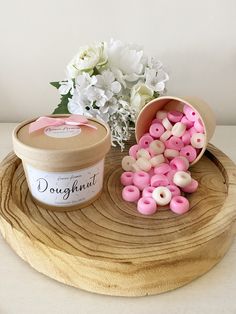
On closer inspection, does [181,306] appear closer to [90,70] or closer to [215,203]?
[215,203]

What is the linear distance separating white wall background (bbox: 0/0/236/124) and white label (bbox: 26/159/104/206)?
344mm

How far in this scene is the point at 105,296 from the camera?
40cm


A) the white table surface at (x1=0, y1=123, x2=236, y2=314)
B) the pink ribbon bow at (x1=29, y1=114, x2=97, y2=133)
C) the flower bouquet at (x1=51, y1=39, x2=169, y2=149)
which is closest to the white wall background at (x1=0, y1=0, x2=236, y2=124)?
the flower bouquet at (x1=51, y1=39, x2=169, y2=149)

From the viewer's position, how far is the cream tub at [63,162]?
0.45 metres

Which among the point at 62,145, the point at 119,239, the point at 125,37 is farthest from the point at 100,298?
the point at 125,37

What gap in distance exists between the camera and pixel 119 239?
0.44m

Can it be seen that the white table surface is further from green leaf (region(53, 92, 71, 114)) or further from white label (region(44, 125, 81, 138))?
green leaf (region(53, 92, 71, 114))

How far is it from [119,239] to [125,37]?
17.6 inches

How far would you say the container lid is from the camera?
0.45 m

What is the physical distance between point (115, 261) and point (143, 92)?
1.02 feet

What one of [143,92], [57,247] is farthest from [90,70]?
[57,247]

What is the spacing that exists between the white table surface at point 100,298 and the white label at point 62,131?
17cm

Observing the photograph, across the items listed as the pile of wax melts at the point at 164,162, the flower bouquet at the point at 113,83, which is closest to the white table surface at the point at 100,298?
the pile of wax melts at the point at 164,162

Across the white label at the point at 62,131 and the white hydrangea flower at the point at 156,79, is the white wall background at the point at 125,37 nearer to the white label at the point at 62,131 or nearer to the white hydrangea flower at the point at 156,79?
the white hydrangea flower at the point at 156,79
